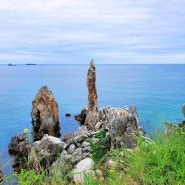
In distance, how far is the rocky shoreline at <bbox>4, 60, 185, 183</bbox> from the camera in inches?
552

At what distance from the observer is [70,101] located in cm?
8788

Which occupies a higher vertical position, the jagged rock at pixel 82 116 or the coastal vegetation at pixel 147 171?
the coastal vegetation at pixel 147 171

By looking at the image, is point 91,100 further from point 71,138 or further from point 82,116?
point 71,138

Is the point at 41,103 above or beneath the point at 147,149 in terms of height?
beneath

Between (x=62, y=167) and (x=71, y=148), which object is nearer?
(x=62, y=167)

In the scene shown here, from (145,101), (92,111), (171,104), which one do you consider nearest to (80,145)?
(92,111)

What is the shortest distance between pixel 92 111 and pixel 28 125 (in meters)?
14.9

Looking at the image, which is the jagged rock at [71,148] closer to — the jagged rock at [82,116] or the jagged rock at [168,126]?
the jagged rock at [168,126]

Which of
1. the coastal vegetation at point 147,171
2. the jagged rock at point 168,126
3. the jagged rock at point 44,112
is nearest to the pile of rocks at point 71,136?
the jagged rock at point 44,112

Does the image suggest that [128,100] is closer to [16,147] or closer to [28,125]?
[28,125]

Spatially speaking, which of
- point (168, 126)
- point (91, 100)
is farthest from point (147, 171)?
point (91, 100)

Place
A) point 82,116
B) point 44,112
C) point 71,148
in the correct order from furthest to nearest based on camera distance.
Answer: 1. point 82,116
2. point 44,112
3. point 71,148

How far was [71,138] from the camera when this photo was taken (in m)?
27.5

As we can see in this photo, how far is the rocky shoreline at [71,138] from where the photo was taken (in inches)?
552
